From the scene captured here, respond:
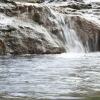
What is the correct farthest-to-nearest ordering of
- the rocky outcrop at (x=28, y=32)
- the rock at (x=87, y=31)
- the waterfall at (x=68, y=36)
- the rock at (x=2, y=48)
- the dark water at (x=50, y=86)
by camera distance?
1. the rock at (x=87, y=31)
2. the waterfall at (x=68, y=36)
3. the rocky outcrop at (x=28, y=32)
4. the rock at (x=2, y=48)
5. the dark water at (x=50, y=86)

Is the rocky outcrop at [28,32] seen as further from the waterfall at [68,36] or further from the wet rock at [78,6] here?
the wet rock at [78,6]

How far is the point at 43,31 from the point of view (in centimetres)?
Answer: 2075

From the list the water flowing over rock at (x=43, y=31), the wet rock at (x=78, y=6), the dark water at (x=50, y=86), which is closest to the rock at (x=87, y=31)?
the water flowing over rock at (x=43, y=31)

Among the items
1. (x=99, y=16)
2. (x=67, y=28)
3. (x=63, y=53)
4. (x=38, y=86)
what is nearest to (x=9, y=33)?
(x=63, y=53)

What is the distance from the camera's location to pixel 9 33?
19469mm

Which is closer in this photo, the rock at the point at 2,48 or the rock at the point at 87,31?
the rock at the point at 2,48

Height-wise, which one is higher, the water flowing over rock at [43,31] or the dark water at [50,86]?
the dark water at [50,86]

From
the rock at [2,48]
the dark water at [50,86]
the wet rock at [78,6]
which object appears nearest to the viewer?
the dark water at [50,86]

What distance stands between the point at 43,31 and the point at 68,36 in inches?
73.0

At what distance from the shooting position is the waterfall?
71.3ft

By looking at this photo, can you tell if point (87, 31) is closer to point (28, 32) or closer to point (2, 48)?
point (28, 32)

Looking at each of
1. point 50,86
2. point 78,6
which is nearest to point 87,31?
point 78,6

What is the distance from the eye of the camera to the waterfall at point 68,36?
21.7 meters

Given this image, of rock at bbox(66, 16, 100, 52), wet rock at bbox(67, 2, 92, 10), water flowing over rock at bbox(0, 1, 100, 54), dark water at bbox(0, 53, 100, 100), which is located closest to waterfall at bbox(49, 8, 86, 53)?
water flowing over rock at bbox(0, 1, 100, 54)
